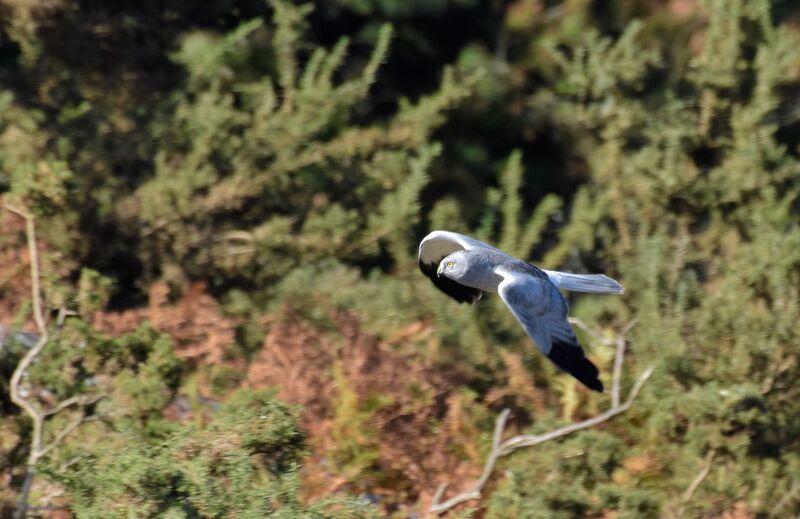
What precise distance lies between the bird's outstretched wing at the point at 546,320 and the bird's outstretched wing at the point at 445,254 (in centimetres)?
53

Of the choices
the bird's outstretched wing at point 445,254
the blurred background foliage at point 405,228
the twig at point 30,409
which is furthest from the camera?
the blurred background foliage at point 405,228

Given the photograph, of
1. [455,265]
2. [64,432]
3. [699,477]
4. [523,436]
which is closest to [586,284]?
[455,265]

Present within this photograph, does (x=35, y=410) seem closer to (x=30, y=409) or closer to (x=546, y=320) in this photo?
(x=30, y=409)

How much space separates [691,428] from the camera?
24.6 ft

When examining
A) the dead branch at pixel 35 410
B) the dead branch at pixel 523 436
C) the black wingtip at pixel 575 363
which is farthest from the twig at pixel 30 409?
the black wingtip at pixel 575 363

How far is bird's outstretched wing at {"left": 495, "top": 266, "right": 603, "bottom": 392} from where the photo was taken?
5941mm

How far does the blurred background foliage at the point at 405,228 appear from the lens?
7277mm

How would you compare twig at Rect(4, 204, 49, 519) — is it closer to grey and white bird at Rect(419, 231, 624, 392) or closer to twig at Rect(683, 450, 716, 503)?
grey and white bird at Rect(419, 231, 624, 392)

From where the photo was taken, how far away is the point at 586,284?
6.92m

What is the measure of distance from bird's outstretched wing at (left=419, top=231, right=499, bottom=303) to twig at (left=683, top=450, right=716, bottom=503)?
153cm

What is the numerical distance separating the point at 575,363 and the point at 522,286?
46cm

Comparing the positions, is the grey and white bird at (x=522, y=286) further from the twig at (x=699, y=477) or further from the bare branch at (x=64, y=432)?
the bare branch at (x=64, y=432)

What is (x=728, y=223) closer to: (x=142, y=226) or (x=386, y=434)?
(x=386, y=434)

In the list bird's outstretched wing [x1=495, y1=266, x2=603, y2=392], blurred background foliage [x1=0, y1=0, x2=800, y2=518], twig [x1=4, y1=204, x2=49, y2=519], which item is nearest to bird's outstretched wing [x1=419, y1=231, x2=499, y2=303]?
bird's outstretched wing [x1=495, y1=266, x2=603, y2=392]
